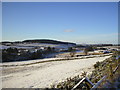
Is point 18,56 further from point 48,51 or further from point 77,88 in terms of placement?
point 77,88

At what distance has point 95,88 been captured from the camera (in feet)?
9.50

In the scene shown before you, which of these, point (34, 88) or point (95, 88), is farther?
point (34, 88)

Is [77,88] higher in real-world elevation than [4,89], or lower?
higher

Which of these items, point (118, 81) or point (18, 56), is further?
point (18, 56)

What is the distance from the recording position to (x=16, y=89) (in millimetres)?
6391

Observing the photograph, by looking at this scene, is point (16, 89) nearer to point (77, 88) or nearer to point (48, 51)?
point (77, 88)

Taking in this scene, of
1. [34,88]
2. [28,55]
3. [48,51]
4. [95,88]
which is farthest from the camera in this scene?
[48,51]

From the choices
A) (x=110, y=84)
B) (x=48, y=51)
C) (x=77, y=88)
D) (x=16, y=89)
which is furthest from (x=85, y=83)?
(x=48, y=51)

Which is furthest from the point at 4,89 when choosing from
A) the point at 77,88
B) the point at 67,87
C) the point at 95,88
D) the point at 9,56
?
the point at 9,56

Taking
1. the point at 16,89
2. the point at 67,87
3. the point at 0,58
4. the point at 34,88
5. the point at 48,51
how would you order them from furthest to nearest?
1. the point at 48,51
2. the point at 0,58
3. the point at 16,89
4. the point at 34,88
5. the point at 67,87

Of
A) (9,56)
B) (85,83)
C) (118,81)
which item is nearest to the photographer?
(118,81)

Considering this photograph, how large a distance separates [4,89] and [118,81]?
20.7ft

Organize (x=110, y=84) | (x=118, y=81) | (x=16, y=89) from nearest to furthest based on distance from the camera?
(x=110, y=84)
(x=118, y=81)
(x=16, y=89)

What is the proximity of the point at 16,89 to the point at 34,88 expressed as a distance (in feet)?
4.04
